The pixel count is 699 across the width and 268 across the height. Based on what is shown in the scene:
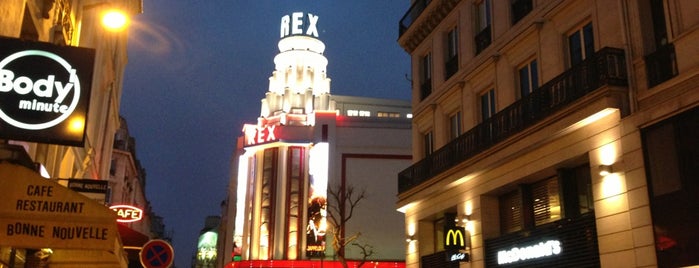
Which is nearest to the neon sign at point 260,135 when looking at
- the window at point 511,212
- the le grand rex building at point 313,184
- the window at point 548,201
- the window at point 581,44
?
the le grand rex building at point 313,184

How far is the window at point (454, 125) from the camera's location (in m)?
22.6

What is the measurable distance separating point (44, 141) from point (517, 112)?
12.8m

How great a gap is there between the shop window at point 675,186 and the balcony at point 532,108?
1.75 meters

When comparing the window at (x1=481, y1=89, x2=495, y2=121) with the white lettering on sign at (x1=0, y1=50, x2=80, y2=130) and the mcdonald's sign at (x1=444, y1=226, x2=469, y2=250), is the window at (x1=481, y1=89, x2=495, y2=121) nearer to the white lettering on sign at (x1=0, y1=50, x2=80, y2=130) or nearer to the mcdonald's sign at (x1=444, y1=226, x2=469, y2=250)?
the mcdonald's sign at (x1=444, y1=226, x2=469, y2=250)

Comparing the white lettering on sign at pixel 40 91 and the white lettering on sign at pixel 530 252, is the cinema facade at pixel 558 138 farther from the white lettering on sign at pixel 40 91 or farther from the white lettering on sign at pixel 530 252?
the white lettering on sign at pixel 40 91

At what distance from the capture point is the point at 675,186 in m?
12.5

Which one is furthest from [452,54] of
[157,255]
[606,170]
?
[157,255]

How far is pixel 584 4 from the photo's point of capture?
16375 millimetres

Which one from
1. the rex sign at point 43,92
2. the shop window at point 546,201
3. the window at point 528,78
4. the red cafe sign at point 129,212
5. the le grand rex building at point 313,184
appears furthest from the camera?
the le grand rex building at point 313,184

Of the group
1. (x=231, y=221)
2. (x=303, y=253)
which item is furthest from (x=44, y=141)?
(x=231, y=221)

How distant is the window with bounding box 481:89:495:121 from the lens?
2055 centimetres

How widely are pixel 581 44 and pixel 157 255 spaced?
449 inches

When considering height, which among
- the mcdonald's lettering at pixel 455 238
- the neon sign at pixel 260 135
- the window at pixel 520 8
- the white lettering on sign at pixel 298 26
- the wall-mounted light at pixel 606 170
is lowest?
the mcdonald's lettering at pixel 455 238

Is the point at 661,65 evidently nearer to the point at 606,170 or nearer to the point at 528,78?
the point at 606,170
